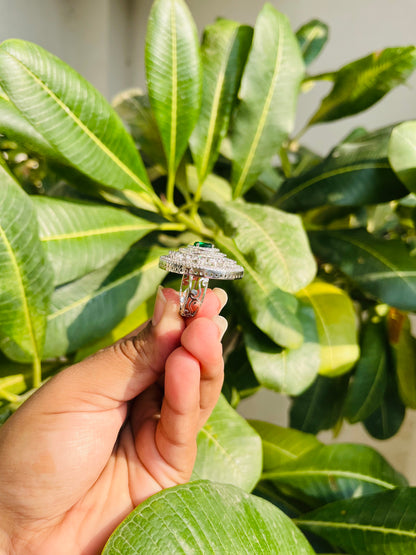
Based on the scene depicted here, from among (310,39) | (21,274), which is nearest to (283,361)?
(21,274)

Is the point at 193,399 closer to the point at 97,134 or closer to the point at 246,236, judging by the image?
the point at 246,236

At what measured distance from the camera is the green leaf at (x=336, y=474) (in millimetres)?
667

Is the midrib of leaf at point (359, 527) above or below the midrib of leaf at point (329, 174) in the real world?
below

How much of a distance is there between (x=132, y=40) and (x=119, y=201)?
1057 mm

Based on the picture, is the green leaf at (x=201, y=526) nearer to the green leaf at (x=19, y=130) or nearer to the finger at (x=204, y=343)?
the finger at (x=204, y=343)

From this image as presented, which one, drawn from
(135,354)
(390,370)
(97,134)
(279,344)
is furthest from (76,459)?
(390,370)

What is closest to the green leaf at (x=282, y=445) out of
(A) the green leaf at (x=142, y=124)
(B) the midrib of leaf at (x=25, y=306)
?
(B) the midrib of leaf at (x=25, y=306)

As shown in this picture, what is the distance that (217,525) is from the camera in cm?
38

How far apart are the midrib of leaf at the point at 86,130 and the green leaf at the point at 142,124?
15 cm

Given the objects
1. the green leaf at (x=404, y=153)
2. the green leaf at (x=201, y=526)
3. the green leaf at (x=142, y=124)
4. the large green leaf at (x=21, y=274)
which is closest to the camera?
the green leaf at (x=201, y=526)

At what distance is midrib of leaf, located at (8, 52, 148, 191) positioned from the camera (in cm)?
51

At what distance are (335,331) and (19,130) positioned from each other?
57 cm

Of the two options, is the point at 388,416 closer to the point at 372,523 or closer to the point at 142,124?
the point at 372,523

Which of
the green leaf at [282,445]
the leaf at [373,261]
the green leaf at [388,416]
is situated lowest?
the green leaf at [388,416]
